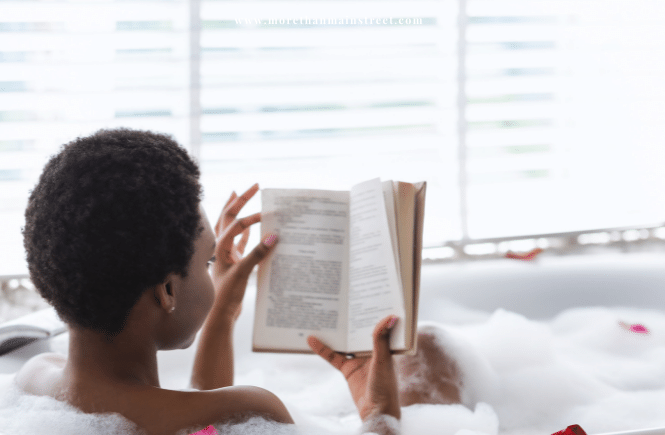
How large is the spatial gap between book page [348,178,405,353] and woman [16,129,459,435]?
194 mm

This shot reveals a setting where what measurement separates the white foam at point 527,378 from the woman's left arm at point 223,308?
18 centimetres

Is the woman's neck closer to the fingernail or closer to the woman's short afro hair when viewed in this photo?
the woman's short afro hair

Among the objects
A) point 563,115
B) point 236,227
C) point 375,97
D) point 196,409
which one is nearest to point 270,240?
point 236,227

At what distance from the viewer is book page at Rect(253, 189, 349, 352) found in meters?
0.85

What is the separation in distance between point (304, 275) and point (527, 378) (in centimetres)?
82

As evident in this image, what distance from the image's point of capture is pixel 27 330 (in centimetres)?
109

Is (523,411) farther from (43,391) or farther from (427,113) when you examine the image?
(427,113)

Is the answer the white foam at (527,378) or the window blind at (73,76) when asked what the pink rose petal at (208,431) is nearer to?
the white foam at (527,378)

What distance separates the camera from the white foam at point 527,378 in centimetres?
118

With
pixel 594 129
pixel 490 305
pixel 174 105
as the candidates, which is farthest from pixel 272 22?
pixel 594 129

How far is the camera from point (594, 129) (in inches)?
87.4

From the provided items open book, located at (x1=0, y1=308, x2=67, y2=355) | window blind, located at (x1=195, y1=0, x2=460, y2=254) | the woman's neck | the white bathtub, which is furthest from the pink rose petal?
window blind, located at (x1=195, y1=0, x2=460, y2=254)

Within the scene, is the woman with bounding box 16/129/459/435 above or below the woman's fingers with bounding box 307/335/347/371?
above

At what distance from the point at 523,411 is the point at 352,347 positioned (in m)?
0.66
